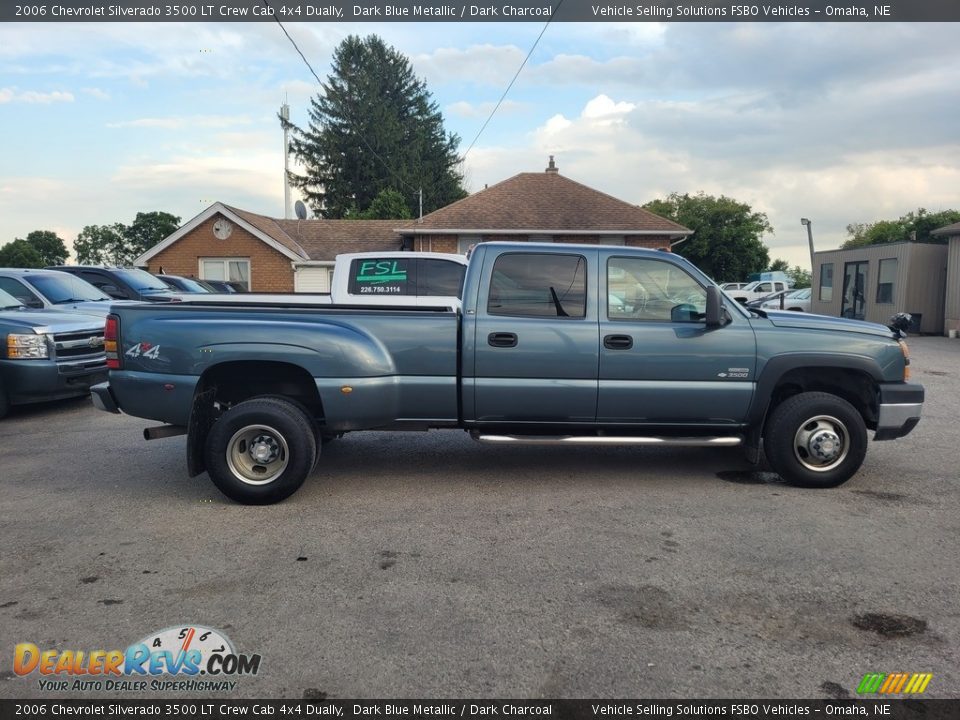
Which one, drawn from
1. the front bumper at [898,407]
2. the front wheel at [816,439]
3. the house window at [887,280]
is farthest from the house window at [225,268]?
the front bumper at [898,407]

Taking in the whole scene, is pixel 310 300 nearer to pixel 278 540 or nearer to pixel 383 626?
pixel 278 540

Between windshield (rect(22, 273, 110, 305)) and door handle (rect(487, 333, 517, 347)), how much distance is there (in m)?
8.52

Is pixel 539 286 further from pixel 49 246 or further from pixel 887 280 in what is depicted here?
pixel 49 246

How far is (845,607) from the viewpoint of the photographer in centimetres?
361

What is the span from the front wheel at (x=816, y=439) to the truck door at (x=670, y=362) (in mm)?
333

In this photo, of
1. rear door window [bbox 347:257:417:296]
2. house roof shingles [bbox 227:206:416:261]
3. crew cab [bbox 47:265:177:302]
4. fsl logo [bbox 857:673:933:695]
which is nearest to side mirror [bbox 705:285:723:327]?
fsl logo [bbox 857:673:933:695]

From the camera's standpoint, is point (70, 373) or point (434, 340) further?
point (70, 373)

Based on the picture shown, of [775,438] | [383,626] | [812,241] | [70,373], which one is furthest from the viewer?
[812,241]

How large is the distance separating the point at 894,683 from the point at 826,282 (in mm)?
27205

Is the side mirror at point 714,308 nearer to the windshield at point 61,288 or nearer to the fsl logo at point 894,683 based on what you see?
the fsl logo at point 894,683

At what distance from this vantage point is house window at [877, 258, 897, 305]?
908 inches

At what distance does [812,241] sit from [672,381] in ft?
117

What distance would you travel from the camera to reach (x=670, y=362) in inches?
215

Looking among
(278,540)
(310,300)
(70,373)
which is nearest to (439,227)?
(70,373)
